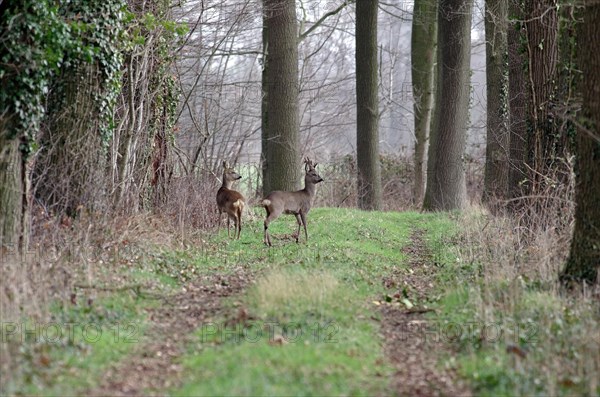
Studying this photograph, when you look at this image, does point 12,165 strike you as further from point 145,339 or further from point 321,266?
point 321,266

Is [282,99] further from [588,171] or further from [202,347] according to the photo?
[202,347]

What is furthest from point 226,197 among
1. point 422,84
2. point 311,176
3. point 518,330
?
point 422,84

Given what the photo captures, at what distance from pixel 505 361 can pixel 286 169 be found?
47.3ft

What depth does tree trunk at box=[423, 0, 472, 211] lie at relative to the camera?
22.7m

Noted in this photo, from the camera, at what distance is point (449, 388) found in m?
6.25

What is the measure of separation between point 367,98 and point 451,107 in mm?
2700

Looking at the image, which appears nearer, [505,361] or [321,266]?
[505,361]

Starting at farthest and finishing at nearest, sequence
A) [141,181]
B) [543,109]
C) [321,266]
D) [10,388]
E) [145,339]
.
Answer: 1. [141,181]
2. [543,109]
3. [321,266]
4. [145,339]
5. [10,388]

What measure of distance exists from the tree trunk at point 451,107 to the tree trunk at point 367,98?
1.94 metres

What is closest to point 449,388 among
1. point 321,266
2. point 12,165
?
point 321,266

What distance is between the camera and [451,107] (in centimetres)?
2303

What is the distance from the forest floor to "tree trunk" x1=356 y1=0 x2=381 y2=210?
12.4m

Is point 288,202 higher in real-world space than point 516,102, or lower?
lower

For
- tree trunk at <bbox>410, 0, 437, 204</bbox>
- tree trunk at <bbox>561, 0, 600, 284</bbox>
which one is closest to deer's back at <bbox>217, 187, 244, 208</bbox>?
tree trunk at <bbox>561, 0, 600, 284</bbox>
